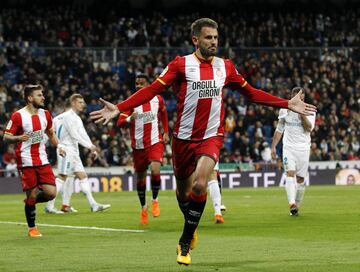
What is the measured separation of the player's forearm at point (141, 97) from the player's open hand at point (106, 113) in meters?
0.14

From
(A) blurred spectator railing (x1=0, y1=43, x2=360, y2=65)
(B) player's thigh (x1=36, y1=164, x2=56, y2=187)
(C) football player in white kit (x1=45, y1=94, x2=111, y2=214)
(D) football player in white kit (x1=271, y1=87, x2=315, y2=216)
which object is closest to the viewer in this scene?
(B) player's thigh (x1=36, y1=164, x2=56, y2=187)

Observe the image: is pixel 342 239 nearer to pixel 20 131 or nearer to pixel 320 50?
pixel 20 131

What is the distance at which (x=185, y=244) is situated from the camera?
961cm

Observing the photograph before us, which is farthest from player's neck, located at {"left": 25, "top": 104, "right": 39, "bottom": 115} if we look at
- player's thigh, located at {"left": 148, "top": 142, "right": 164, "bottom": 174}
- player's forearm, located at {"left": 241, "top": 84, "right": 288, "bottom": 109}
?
player's forearm, located at {"left": 241, "top": 84, "right": 288, "bottom": 109}

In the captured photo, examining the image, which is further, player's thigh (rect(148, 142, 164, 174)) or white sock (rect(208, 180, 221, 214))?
player's thigh (rect(148, 142, 164, 174))

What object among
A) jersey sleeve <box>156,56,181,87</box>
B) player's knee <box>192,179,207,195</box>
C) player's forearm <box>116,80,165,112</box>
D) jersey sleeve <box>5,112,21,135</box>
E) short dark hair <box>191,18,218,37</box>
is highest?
short dark hair <box>191,18,218,37</box>

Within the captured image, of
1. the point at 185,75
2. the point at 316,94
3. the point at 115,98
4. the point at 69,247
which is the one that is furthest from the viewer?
the point at 316,94

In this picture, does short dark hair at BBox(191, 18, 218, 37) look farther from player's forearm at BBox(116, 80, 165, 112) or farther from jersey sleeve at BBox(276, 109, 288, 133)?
jersey sleeve at BBox(276, 109, 288, 133)

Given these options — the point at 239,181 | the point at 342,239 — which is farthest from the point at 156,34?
the point at 342,239

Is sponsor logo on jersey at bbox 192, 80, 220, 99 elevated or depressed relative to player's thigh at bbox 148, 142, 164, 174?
elevated

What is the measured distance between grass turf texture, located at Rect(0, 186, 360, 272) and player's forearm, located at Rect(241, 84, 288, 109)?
68.8 inches

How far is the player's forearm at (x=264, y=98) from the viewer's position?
10.4 meters

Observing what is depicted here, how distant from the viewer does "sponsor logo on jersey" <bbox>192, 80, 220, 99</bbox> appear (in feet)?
33.9

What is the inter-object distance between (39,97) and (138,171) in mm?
3106
